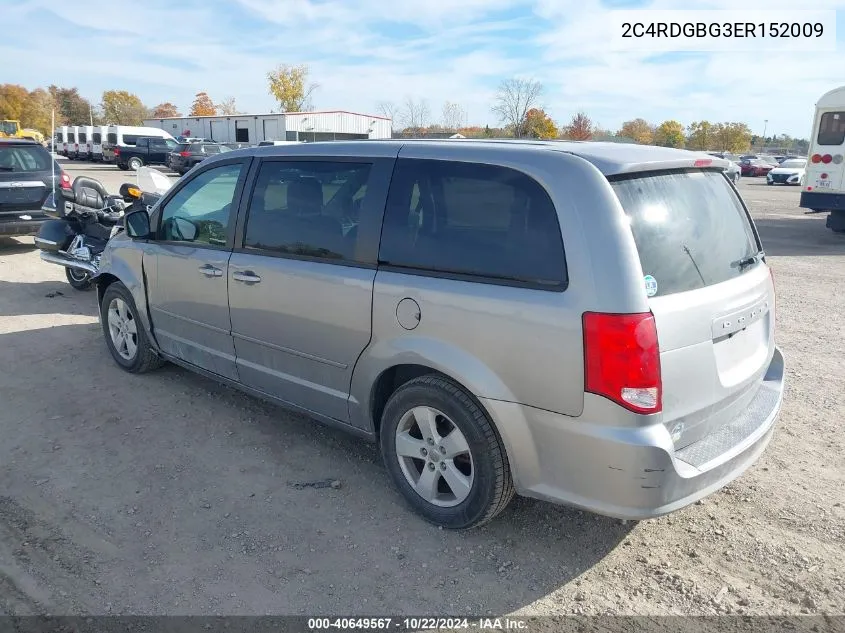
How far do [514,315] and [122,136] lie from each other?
42468 mm

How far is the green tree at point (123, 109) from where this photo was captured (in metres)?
83.1

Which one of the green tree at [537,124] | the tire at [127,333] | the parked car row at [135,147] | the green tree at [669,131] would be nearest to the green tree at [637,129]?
the green tree at [669,131]

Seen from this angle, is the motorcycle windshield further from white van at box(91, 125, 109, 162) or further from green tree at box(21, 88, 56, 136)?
green tree at box(21, 88, 56, 136)

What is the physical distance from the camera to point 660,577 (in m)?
2.95

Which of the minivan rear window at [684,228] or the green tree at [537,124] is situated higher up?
the green tree at [537,124]

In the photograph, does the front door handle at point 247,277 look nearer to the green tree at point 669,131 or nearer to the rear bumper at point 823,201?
the rear bumper at point 823,201

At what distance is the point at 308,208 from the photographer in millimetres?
3812

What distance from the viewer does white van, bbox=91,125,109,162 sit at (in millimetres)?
41375

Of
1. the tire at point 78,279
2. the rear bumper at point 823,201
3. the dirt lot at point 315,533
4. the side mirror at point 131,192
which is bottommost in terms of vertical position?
the dirt lot at point 315,533

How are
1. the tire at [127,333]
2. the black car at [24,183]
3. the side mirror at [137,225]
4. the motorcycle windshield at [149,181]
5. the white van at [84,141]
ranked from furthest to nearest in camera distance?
the white van at [84,141]
the black car at [24,183]
the motorcycle windshield at [149,181]
the tire at [127,333]
the side mirror at [137,225]

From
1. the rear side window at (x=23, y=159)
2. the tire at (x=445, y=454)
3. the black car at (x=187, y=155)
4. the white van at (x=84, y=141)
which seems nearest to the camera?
the tire at (x=445, y=454)

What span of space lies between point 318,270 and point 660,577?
2293 millimetres

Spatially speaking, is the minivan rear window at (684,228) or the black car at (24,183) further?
the black car at (24,183)

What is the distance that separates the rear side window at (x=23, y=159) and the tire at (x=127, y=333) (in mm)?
6051
